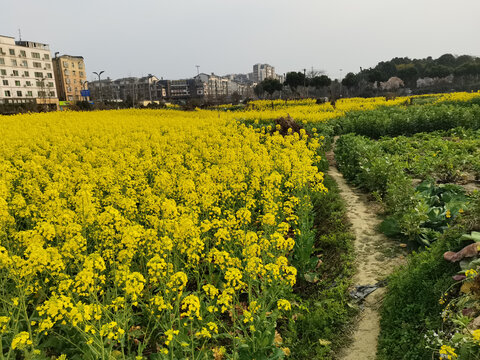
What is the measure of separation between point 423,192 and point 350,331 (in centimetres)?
420

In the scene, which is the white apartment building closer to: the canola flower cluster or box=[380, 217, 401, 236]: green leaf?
the canola flower cluster

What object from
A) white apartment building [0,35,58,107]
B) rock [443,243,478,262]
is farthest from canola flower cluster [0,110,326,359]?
white apartment building [0,35,58,107]

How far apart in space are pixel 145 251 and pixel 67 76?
373 ft

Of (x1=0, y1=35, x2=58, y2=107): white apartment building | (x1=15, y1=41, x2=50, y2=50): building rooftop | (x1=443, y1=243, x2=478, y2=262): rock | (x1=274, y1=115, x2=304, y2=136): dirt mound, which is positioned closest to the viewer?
(x1=443, y1=243, x2=478, y2=262): rock

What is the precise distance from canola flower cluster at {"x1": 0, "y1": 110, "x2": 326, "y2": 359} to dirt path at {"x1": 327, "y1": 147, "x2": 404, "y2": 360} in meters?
1.07

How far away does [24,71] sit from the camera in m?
81.6

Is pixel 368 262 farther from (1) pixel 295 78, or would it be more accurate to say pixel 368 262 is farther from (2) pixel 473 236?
(1) pixel 295 78

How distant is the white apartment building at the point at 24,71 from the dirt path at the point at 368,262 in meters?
81.1

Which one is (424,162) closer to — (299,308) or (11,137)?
(299,308)

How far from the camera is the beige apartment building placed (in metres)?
101

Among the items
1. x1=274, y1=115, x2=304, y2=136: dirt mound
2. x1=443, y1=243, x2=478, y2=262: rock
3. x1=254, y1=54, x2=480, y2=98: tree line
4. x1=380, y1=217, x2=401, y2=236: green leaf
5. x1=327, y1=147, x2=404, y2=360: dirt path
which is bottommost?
x1=327, y1=147, x2=404, y2=360: dirt path

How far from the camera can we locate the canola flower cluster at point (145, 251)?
3525 mm

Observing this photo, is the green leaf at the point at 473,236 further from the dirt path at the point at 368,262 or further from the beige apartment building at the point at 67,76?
the beige apartment building at the point at 67,76

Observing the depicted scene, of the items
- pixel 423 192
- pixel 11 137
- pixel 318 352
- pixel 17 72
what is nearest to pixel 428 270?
pixel 318 352
